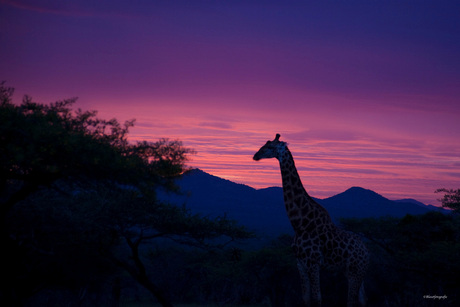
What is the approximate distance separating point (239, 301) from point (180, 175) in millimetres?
30765

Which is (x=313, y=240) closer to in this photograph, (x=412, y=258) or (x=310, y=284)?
(x=310, y=284)

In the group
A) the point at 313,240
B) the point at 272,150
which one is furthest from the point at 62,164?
the point at 313,240

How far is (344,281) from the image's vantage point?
28.2 m

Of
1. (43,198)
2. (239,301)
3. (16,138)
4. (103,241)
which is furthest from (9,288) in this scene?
(239,301)

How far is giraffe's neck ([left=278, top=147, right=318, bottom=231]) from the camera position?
15766 mm

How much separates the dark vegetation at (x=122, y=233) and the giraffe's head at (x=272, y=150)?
8.02 ft

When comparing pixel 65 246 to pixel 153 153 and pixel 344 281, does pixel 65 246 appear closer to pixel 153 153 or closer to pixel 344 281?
pixel 153 153

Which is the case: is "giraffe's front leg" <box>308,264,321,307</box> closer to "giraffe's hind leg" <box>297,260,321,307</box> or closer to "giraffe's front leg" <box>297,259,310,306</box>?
"giraffe's hind leg" <box>297,260,321,307</box>

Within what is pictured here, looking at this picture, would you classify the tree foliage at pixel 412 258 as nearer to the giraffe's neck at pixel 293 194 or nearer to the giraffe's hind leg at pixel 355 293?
the giraffe's hind leg at pixel 355 293

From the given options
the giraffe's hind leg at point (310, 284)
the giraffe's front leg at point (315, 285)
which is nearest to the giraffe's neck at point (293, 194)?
the giraffe's hind leg at point (310, 284)

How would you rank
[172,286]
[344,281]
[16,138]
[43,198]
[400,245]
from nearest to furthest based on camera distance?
[16,138]
[43,198]
[344,281]
[400,245]
[172,286]

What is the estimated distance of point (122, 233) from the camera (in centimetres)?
2245

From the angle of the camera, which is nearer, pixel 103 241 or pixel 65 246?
pixel 65 246

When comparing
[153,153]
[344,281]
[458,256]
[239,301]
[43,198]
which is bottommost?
[239,301]
